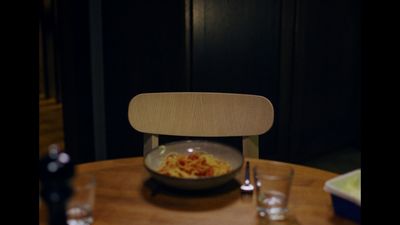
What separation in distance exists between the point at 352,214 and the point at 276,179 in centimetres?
14

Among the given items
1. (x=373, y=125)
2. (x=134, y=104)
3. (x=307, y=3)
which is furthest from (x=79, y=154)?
(x=373, y=125)

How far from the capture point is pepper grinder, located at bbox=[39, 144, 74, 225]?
360 mm

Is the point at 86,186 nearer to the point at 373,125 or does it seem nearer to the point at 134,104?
the point at 373,125

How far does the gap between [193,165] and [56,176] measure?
0.53m

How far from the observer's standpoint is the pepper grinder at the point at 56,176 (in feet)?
1.18

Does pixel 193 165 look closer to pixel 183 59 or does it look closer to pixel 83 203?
pixel 83 203

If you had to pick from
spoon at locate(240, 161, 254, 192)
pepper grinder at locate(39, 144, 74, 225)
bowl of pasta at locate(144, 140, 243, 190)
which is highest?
pepper grinder at locate(39, 144, 74, 225)

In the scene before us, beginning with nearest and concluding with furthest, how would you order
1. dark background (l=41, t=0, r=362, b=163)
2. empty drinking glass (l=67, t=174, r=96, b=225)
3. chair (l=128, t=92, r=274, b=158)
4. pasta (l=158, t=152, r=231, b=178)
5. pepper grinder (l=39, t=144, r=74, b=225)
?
pepper grinder (l=39, t=144, r=74, b=225) < empty drinking glass (l=67, t=174, r=96, b=225) < pasta (l=158, t=152, r=231, b=178) < chair (l=128, t=92, r=274, b=158) < dark background (l=41, t=0, r=362, b=163)

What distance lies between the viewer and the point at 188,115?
4.74ft

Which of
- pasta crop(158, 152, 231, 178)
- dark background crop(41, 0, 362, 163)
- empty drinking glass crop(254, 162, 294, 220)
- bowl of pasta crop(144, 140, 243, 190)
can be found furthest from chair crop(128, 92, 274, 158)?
dark background crop(41, 0, 362, 163)

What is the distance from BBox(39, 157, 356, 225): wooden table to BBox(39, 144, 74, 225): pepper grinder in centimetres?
31

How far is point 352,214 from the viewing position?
2.45ft

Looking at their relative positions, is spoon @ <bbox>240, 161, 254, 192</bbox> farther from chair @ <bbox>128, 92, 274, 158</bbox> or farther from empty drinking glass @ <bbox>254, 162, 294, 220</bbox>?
chair @ <bbox>128, 92, 274, 158</bbox>

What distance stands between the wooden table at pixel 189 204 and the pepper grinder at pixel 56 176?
309mm
